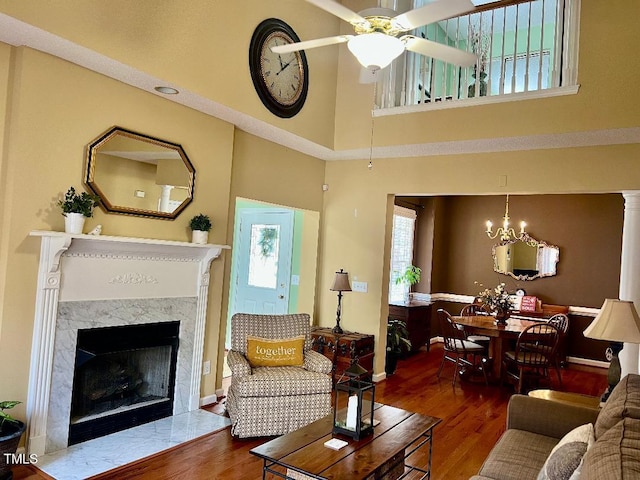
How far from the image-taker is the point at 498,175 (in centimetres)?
495

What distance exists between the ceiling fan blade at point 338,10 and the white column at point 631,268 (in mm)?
3267

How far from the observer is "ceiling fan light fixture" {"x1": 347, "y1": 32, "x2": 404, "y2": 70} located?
2.53 metres

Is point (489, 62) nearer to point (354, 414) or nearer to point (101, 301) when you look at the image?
point (354, 414)

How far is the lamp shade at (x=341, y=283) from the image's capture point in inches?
208

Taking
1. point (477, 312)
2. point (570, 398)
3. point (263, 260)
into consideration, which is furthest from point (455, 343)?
point (263, 260)

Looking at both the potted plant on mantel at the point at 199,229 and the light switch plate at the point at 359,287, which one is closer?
the potted plant on mantel at the point at 199,229

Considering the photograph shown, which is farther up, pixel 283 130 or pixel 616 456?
pixel 283 130

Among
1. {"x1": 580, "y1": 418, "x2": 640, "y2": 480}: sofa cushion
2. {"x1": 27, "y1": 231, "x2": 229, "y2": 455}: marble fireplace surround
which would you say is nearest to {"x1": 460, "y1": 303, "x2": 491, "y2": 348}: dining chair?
{"x1": 27, "y1": 231, "x2": 229, "y2": 455}: marble fireplace surround

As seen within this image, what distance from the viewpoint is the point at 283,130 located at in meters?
4.70

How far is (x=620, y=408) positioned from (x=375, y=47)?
216cm

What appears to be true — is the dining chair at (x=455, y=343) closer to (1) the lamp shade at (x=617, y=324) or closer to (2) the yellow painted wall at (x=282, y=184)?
(2) the yellow painted wall at (x=282, y=184)

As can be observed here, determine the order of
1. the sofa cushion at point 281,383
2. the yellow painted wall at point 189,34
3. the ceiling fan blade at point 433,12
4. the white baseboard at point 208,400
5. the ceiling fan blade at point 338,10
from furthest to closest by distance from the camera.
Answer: the white baseboard at point 208,400 → the sofa cushion at point 281,383 → the yellow painted wall at point 189,34 → the ceiling fan blade at point 338,10 → the ceiling fan blade at point 433,12

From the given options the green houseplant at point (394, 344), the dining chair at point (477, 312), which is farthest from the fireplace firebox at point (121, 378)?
the dining chair at point (477, 312)

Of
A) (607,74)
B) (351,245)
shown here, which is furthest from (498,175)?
(351,245)
